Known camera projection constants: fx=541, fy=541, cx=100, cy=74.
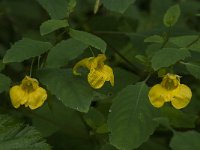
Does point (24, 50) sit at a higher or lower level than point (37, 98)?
higher

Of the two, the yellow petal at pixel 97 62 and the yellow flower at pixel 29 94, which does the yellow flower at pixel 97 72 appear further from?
the yellow flower at pixel 29 94

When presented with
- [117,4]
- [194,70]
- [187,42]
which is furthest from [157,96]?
[117,4]

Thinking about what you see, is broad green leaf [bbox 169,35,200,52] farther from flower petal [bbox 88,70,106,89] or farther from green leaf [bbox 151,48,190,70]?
flower petal [bbox 88,70,106,89]

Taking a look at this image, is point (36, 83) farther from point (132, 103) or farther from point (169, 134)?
point (169, 134)

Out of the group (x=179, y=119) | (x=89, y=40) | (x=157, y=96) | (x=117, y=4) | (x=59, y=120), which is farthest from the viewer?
(x=59, y=120)

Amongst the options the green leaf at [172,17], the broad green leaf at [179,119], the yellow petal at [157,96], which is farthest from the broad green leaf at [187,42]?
the broad green leaf at [179,119]

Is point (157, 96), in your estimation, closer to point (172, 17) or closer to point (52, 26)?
point (172, 17)
